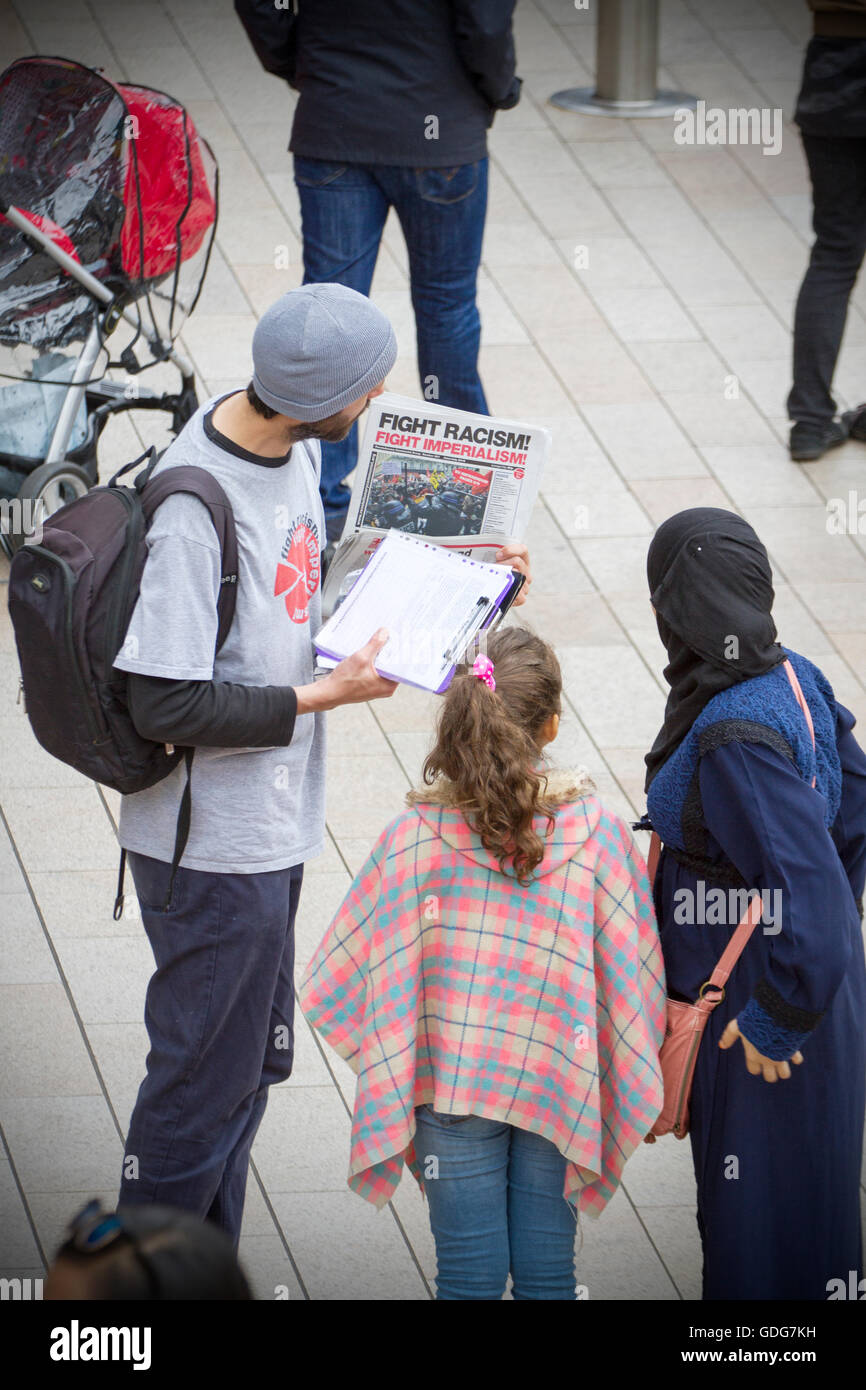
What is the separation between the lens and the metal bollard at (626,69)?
29.3ft

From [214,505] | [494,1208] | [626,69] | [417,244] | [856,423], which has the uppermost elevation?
[626,69]

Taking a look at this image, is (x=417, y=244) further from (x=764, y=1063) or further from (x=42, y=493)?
(x=764, y=1063)

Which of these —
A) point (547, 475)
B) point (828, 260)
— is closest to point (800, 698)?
point (547, 475)

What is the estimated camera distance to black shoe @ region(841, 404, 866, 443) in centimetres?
702

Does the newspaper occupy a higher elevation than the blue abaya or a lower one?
higher

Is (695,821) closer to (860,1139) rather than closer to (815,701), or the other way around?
(815,701)

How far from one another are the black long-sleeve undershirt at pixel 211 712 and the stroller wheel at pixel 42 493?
2757 millimetres

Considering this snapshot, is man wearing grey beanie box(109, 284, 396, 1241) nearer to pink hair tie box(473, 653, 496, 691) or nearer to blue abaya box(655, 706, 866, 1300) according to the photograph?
pink hair tie box(473, 653, 496, 691)

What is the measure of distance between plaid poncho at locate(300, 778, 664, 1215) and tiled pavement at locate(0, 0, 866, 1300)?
827 millimetres

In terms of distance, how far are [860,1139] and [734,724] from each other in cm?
84

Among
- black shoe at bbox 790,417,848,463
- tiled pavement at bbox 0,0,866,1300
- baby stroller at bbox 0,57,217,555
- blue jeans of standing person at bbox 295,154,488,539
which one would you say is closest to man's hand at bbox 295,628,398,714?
tiled pavement at bbox 0,0,866,1300

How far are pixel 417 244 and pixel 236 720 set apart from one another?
3.30 metres

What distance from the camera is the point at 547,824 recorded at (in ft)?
9.76

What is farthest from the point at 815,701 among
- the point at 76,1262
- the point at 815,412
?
the point at 815,412
